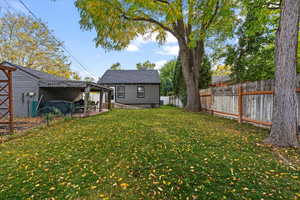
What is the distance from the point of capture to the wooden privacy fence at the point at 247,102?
4.98 meters

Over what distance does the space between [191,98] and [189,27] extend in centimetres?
536

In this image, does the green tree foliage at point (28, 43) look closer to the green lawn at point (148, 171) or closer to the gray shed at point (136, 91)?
the gray shed at point (136, 91)

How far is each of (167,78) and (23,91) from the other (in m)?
27.4

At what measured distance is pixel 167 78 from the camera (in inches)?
1320

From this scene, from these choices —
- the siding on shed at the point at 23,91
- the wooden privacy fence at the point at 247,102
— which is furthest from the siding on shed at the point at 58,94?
the wooden privacy fence at the point at 247,102

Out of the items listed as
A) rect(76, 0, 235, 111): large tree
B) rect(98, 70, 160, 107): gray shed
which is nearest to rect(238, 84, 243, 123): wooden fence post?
rect(76, 0, 235, 111): large tree

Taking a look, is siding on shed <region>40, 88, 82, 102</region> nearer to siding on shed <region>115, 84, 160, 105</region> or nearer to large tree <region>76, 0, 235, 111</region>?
siding on shed <region>115, 84, 160, 105</region>

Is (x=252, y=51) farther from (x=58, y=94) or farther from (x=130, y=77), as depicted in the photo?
(x=58, y=94)

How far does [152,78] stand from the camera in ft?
58.4

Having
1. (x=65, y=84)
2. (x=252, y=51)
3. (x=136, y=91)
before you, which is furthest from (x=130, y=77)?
(x=252, y=51)

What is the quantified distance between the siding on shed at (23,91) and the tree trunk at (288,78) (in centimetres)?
1250

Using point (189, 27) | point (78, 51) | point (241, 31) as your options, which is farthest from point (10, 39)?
point (241, 31)

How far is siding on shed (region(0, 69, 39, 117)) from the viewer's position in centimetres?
964

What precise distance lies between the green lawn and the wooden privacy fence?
1.94 metres
